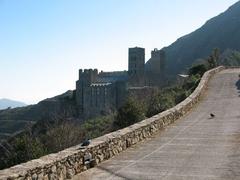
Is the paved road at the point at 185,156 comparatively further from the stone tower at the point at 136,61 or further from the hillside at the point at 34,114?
the stone tower at the point at 136,61

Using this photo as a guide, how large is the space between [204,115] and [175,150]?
1124 centimetres

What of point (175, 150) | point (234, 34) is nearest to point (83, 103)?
point (234, 34)

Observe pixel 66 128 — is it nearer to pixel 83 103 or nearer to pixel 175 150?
pixel 175 150

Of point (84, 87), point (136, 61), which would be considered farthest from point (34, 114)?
point (136, 61)

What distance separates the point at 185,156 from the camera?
1366cm

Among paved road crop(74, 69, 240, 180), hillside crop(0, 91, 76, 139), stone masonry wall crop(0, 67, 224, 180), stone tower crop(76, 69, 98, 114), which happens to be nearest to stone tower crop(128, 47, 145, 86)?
stone tower crop(76, 69, 98, 114)

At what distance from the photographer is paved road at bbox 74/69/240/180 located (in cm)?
1134

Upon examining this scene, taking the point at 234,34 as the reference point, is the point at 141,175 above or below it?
below

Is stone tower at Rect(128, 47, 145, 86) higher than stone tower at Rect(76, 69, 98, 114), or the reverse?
stone tower at Rect(128, 47, 145, 86)

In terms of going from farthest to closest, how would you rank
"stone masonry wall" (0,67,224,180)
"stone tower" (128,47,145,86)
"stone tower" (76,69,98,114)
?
"stone tower" (128,47,145,86)
"stone tower" (76,69,98,114)
"stone masonry wall" (0,67,224,180)

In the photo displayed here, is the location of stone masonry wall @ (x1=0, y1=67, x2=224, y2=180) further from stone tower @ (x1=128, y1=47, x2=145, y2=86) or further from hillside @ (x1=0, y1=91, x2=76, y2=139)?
stone tower @ (x1=128, y1=47, x2=145, y2=86)

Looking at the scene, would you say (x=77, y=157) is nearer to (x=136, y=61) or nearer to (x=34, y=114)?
(x=136, y=61)

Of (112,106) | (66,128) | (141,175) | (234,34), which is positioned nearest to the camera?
(141,175)

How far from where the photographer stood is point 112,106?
107375 millimetres
